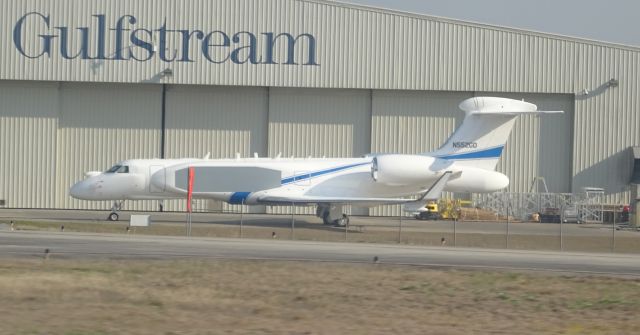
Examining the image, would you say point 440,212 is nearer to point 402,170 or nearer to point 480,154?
point 480,154

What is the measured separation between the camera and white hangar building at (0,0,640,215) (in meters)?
51.5

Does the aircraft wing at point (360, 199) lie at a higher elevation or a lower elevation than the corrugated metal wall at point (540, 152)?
lower

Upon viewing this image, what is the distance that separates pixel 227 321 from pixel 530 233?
94.1 ft

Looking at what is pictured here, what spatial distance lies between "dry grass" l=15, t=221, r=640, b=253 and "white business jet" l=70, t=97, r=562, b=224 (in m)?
2.74

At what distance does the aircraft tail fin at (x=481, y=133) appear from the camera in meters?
44.4

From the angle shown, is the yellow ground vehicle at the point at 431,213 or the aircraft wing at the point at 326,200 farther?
the yellow ground vehicle at the point at 431,213

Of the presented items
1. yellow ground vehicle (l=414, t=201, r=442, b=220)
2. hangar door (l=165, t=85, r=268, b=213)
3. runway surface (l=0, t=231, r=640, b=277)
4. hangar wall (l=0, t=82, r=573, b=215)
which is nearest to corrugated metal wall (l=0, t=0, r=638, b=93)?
hangar wall (l=0, t=82, r=573, b=215)

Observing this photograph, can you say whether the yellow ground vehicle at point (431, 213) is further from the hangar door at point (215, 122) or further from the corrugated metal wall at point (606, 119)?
the hangar door at point (215, 122)

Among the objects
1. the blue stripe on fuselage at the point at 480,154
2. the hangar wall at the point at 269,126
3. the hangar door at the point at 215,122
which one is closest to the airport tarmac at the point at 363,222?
the hangar wall at the point at 269,126

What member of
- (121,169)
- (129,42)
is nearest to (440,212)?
(121,169)

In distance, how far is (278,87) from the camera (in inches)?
2072

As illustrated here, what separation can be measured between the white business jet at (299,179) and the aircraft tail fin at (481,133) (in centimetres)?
11

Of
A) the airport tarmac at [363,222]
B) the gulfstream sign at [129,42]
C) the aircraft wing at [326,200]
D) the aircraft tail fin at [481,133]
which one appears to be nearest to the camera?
the aircraft wing at [326,200]

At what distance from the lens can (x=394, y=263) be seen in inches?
934
